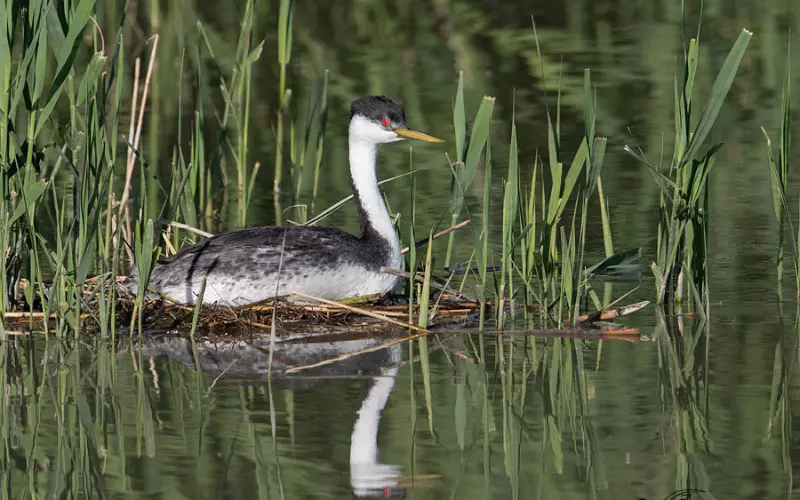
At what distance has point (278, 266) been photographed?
8422 mm

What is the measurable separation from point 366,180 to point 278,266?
37.6 inches

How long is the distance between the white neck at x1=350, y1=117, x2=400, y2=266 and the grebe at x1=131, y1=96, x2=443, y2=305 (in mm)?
139

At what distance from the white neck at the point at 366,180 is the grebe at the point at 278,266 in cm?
14

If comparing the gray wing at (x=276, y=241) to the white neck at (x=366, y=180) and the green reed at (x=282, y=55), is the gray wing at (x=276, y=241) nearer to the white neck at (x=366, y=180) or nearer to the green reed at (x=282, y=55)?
the white neck at (x=366, y=180)

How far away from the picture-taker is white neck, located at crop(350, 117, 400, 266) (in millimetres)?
8953

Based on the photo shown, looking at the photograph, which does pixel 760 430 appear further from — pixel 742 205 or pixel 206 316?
pixel 742 205

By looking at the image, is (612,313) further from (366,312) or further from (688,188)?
(366,312)

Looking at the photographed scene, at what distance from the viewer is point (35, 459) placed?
19.4ft

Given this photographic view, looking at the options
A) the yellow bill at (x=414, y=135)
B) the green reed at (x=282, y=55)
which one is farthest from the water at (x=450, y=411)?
the yellow bill at (x=414, y=135)

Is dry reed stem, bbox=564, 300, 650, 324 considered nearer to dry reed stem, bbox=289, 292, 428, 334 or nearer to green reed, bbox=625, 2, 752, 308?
green reed, bbox=625, 2, 752, 308

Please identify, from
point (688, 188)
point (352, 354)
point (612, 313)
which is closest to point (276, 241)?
point (352, 354)

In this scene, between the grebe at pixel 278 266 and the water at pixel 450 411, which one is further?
the grebe at pixel 278 266

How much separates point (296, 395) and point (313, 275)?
1.80 meters

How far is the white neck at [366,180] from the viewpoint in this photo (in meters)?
8.95
